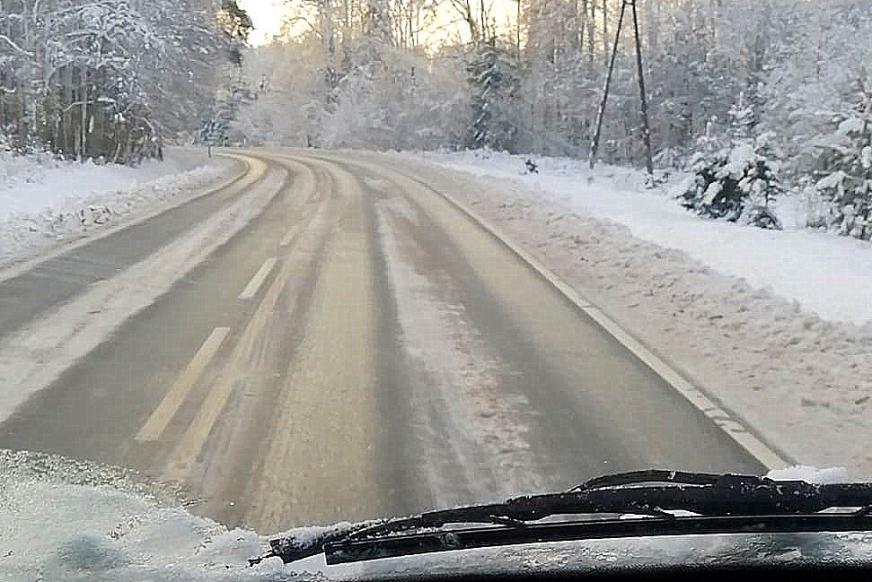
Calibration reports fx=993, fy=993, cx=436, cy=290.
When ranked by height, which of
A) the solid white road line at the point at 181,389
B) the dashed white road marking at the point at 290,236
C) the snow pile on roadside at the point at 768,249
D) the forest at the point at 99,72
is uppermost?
the forest at the point at 99,72

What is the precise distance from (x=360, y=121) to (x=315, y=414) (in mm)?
61330

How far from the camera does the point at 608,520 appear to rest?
9.38 feet

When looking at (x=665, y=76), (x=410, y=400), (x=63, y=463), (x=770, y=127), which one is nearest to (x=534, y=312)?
(x=410, y=400)

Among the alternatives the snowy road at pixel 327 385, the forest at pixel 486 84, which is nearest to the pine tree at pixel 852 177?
the forest at pixel 486 84

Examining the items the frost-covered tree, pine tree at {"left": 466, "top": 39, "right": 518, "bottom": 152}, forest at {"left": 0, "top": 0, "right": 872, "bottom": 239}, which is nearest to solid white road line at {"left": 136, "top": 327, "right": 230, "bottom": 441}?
the frost-covered tree

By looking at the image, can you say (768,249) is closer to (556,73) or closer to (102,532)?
(102,532)

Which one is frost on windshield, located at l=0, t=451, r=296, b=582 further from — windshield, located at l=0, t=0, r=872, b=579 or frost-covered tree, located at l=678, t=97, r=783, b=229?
frost-covered tree, located at l=678, t=97, r=783, b=229

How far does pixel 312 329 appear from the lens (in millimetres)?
8383

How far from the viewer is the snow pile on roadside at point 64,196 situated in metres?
14.2

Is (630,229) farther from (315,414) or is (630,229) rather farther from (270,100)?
(270,100)

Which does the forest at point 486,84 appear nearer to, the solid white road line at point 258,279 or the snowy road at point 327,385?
the solid white road line at point 258,279

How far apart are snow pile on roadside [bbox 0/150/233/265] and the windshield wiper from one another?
1041 centimetres

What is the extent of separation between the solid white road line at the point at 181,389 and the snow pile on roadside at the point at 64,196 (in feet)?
Result: 17.5

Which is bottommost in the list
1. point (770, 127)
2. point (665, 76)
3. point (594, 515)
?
point (594, 515)
